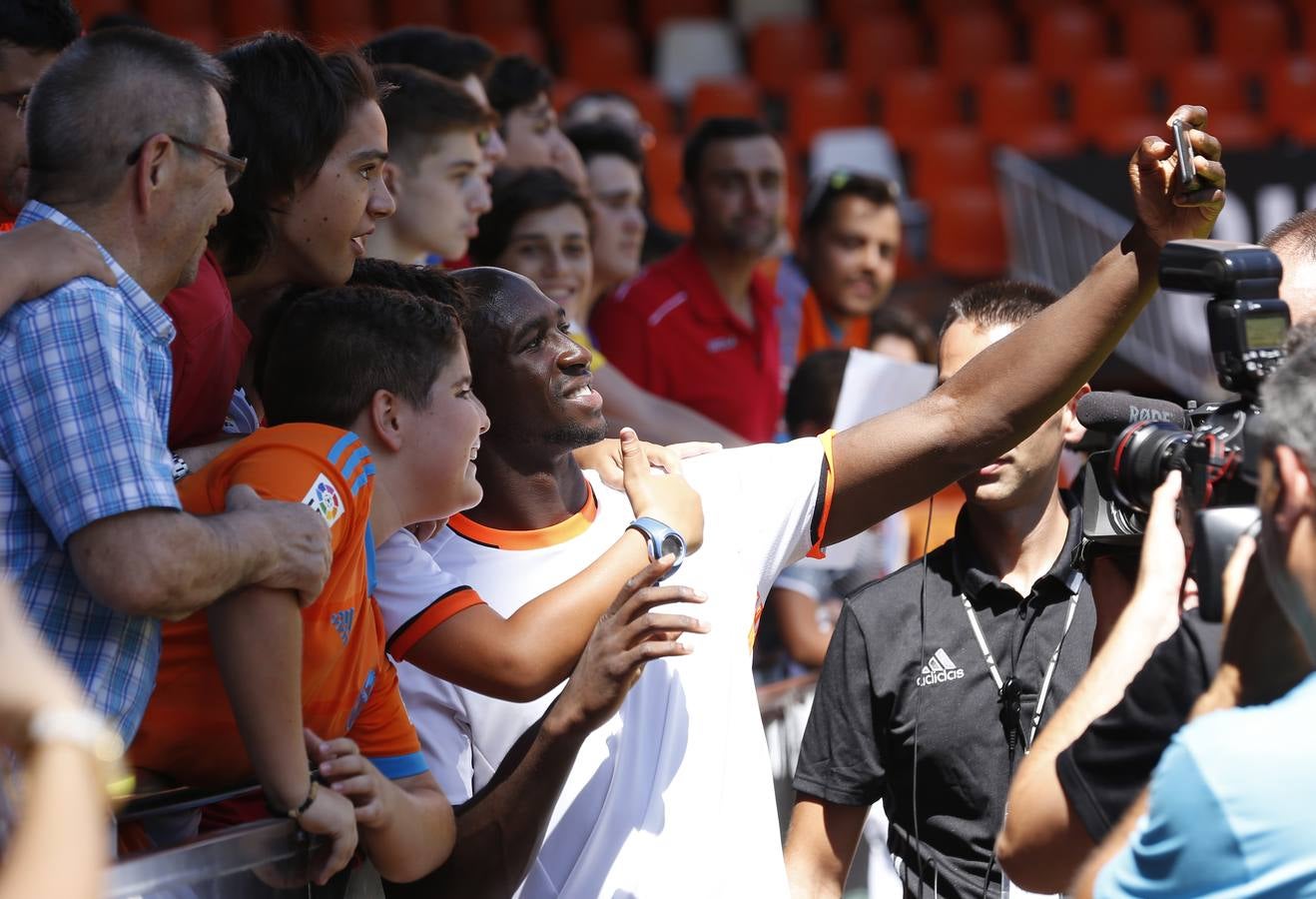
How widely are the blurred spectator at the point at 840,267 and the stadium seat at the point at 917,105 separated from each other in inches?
203

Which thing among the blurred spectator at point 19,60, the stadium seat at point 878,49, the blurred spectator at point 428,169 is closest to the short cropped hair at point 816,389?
the blurred spectator at point 428,169

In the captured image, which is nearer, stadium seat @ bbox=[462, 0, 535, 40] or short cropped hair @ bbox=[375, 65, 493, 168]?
short cropped hair @ bbox=[375, 65, 493, 168]

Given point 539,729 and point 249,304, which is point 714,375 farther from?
point 539,729

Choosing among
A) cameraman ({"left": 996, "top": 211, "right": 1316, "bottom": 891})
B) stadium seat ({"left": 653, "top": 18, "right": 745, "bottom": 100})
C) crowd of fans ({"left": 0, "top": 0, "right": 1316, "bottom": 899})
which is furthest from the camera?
stadium seat ({"left": 653, "top": 18, "right": 745, "bottom": 100})

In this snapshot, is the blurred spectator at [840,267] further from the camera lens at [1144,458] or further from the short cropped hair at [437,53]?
the camera lens at [1144,458]

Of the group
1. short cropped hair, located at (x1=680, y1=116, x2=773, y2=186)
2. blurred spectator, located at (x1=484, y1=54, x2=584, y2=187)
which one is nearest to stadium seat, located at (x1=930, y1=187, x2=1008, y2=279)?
short cropped hair, located at (x1=680, y1=116, x2=773, y2=186)

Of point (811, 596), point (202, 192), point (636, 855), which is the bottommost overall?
point (811, 596)

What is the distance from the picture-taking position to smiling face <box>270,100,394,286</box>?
9.12 ft

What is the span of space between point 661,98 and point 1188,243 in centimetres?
950

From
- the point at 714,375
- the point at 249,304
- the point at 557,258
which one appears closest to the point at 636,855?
the point at 249,304

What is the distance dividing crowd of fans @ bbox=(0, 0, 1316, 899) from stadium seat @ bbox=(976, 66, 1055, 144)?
853 cm

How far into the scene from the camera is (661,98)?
11.4 m

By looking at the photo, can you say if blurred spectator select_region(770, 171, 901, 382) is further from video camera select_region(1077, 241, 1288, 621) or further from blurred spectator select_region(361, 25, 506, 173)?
video camera select_region(1077, 241, 1288, 621)

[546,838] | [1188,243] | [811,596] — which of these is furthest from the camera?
[811,596]
